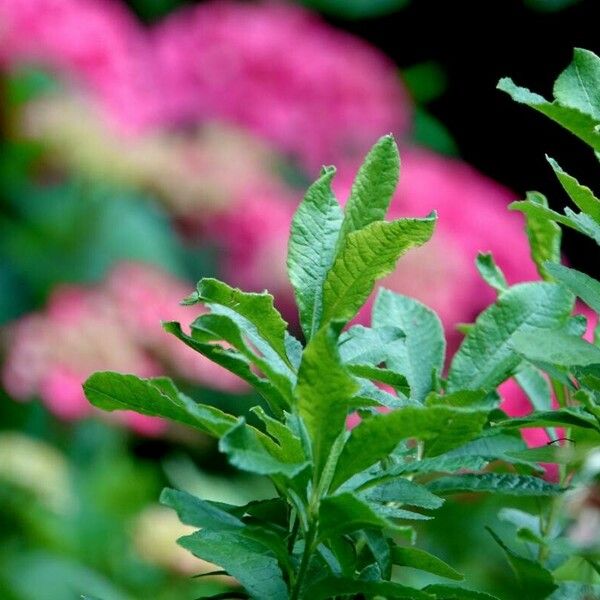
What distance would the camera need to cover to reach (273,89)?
2904mm

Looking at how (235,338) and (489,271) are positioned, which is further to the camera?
(489,271)

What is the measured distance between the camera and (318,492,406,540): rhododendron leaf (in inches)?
11.5

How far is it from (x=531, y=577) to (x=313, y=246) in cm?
11

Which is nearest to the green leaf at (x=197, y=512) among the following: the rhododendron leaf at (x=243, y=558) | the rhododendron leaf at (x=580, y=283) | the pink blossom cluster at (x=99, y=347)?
the rhododendron leaf at (x=243, y=558)

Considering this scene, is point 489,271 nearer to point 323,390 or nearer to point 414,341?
point 414,341

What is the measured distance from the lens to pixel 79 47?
8.93 feet

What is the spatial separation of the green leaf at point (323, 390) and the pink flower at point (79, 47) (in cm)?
230

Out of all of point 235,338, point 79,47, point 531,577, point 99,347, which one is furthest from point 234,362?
point 79,47

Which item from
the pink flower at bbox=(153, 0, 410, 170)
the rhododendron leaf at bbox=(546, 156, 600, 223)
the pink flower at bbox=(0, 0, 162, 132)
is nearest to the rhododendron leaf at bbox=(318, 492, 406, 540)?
the rhododendron leaf at bbox=(546, 156, 600, 223)

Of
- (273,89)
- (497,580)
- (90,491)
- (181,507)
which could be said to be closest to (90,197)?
(273,89)

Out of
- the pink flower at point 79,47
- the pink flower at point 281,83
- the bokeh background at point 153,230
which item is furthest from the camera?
the pink flower at point 281,83

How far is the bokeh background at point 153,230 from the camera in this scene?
187cm

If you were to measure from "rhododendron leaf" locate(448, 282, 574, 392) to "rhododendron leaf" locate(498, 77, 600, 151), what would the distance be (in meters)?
0.06

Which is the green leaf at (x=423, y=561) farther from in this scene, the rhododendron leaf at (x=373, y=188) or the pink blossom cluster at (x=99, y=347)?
the pink blossom cluster at (x=99, y=347)
